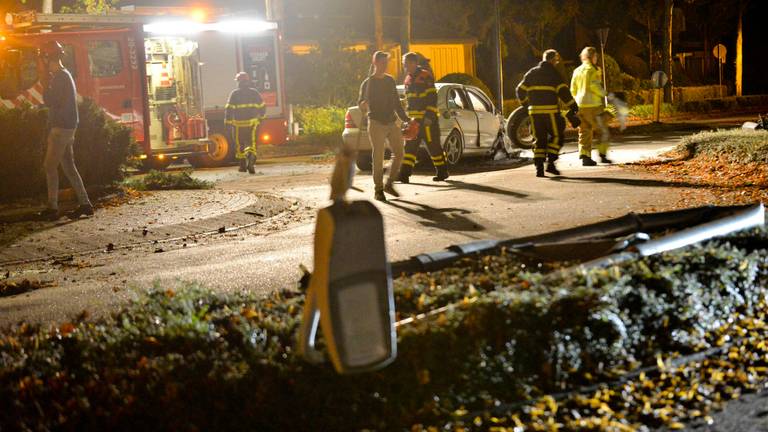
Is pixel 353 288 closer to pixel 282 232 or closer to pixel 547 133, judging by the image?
pixel 282 232

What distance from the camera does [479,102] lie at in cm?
2066

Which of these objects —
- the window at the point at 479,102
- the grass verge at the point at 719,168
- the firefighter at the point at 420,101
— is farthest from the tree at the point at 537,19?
the firefighter at the point at 420,101

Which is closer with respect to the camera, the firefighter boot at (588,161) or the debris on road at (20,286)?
the debris on road at (20,286)

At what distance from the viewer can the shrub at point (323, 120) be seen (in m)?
29.7

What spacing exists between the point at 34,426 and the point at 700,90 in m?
49.1

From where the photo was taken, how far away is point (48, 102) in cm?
1381

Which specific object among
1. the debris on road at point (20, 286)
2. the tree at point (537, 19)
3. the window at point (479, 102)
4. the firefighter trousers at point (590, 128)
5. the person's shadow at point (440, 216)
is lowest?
the debris on road at point (20, 286)

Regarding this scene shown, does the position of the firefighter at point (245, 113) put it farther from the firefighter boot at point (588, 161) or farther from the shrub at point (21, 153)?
the firefighter boot at point (588, 161)

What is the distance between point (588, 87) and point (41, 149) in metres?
8.30

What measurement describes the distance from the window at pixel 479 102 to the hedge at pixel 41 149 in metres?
6.74

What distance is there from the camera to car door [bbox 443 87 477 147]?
19.7 metres

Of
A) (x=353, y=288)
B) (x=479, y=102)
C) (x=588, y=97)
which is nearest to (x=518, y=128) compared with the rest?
(x=479, y=102)

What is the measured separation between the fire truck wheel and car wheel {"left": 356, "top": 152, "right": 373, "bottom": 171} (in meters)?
5.30

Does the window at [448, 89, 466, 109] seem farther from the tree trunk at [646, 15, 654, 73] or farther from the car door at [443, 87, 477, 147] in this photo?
the tree trunk at [646, 15, 654, 73]
